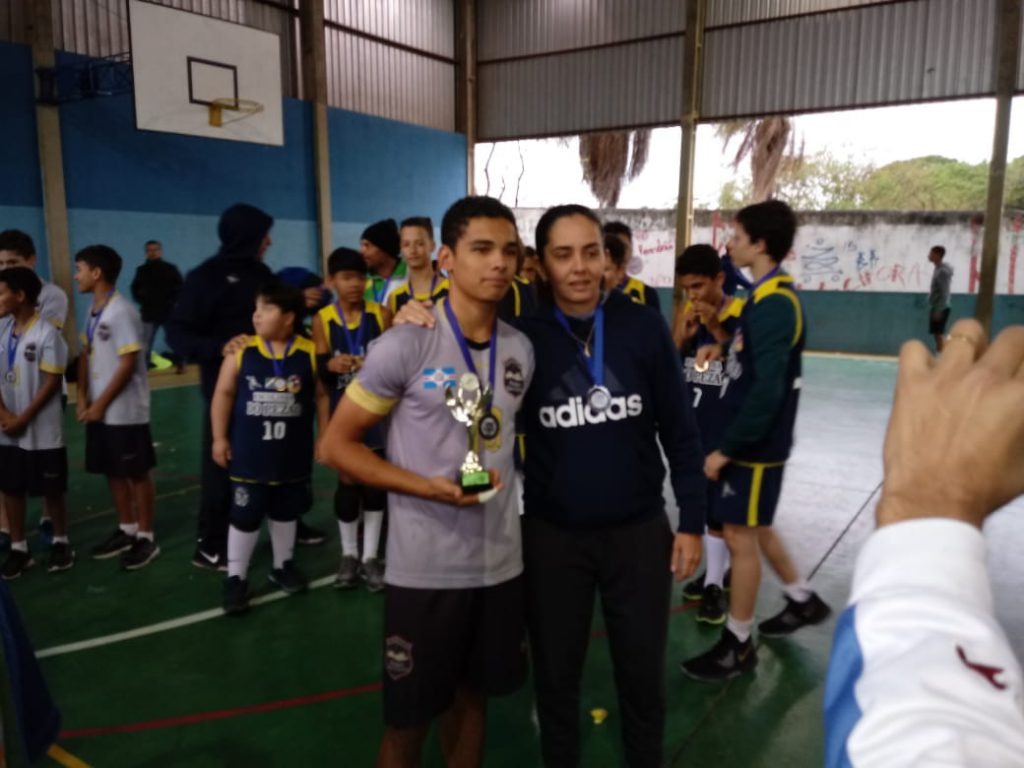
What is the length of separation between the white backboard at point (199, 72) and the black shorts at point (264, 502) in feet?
25.7

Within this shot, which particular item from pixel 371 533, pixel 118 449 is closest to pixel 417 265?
pixel 371 533

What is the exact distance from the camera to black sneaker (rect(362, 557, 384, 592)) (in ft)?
13.4

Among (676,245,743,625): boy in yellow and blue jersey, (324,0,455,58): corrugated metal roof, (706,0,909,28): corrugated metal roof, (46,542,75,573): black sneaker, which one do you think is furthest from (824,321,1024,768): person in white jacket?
(324,0,455,58): corrugated metal roof

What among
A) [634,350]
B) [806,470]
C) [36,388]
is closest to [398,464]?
[634,350]

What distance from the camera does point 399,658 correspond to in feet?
6.67

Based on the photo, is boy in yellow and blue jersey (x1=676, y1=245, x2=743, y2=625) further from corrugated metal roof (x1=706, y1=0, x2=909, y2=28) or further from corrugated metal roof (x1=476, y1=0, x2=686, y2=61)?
corrugated metal roof (x1=476, y1=0, x2=686, y2=61)

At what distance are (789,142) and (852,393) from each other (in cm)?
1391

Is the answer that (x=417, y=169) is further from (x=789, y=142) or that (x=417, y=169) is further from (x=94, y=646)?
(x=94, y=646)

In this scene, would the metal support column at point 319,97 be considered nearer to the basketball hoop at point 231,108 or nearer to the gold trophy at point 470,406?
the basketball hoop at point 231,108

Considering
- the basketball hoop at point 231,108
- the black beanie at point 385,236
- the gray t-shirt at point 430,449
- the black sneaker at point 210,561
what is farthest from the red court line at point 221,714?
the basketball hoop at point 231,108

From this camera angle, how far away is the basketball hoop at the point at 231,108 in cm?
1077

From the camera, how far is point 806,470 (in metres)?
6.46

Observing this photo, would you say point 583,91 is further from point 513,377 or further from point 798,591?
point 513,377

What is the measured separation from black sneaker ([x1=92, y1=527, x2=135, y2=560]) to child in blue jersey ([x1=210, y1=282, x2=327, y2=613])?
1.11 m
